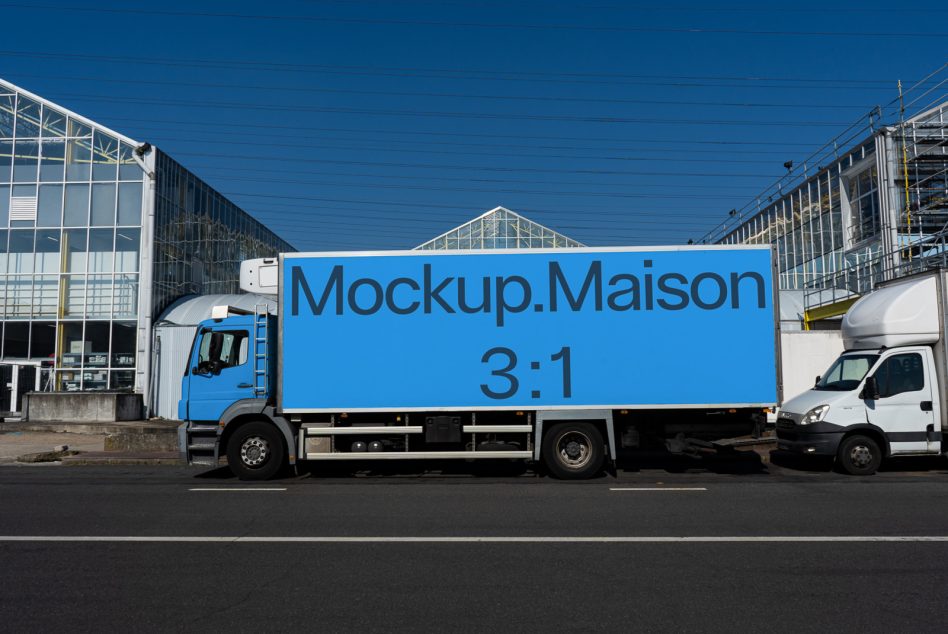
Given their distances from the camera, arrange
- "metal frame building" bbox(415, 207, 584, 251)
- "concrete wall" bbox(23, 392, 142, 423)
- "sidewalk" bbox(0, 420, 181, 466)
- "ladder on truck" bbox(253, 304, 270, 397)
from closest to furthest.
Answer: "ladder on truck" bbox(253, 304, 270, 397)
"sidewalk" bbox(0, 420, 181, 466)
"concrete wall" bbox(23, 392, 142, 423)
"metal frame building" bbox(415, 207, 584, 251)

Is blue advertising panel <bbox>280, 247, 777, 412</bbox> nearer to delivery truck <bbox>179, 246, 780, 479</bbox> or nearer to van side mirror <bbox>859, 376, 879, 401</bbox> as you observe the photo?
delivery truck <bbox>179, 246, 780, 479</bbox>

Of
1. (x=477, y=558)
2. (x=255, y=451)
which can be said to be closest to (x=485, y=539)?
(x=477, y=558)

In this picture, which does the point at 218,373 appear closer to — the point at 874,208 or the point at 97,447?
the point at 97,447

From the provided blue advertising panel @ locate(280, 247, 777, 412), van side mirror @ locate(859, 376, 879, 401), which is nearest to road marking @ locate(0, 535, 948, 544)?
blue advertising panel @ locate(280, 247, 777, 412)

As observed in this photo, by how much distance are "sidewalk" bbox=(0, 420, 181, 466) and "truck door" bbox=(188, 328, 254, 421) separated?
354 cm

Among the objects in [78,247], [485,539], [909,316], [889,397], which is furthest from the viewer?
[78,247]

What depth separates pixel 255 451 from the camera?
11.7 metres

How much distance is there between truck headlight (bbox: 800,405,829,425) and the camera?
1199 cm

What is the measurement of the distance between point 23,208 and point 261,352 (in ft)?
61.9

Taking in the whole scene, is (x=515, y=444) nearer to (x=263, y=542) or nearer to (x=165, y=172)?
(x=263, y=542)

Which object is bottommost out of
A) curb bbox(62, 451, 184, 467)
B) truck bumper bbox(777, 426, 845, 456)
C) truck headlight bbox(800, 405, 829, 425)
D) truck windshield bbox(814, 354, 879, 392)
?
curb bbox(62, 451, 184, 467)

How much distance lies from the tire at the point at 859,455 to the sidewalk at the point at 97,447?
12357 millimetres

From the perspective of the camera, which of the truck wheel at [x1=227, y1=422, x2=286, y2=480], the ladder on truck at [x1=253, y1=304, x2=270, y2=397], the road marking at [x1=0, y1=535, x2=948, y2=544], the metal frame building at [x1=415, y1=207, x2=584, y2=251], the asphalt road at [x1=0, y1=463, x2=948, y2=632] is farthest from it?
the metal frame building at [x1=415, y1=207, x2=584, y2=251]

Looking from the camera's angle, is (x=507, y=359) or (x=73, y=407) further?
(x=73, y=407)
